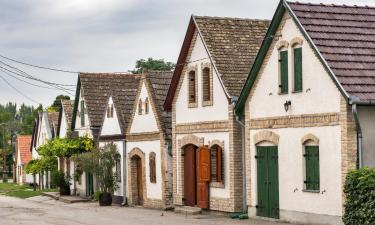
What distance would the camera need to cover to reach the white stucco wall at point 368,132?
21.5 meters

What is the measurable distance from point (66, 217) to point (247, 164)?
7561mm

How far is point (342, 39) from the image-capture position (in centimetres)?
2314

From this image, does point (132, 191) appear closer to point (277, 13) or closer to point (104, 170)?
point (104, 170)

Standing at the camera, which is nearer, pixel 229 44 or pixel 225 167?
pixel 225 167

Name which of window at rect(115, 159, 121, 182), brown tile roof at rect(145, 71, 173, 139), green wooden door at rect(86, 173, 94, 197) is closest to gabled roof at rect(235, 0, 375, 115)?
brown tile roof at rect(145, 71, 173, 139)

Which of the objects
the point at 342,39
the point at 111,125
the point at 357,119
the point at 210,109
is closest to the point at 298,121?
the point at 342,39

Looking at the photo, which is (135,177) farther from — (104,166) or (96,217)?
(96,217)

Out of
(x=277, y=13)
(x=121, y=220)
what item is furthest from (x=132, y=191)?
(x=277, y=13)

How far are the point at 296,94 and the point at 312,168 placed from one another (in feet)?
7.30

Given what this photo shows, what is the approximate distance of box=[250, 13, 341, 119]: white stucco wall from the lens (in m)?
22.5

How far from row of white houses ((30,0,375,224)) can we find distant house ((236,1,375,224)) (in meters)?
0.03

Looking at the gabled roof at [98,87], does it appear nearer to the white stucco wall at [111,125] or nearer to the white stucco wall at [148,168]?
the white stucco wall at [111,125]

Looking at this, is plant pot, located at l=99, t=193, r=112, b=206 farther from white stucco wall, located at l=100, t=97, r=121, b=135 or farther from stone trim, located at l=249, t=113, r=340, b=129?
stone trim, located at l=249, t=113, r=340, b=129

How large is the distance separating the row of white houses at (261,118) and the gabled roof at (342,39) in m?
0.03
